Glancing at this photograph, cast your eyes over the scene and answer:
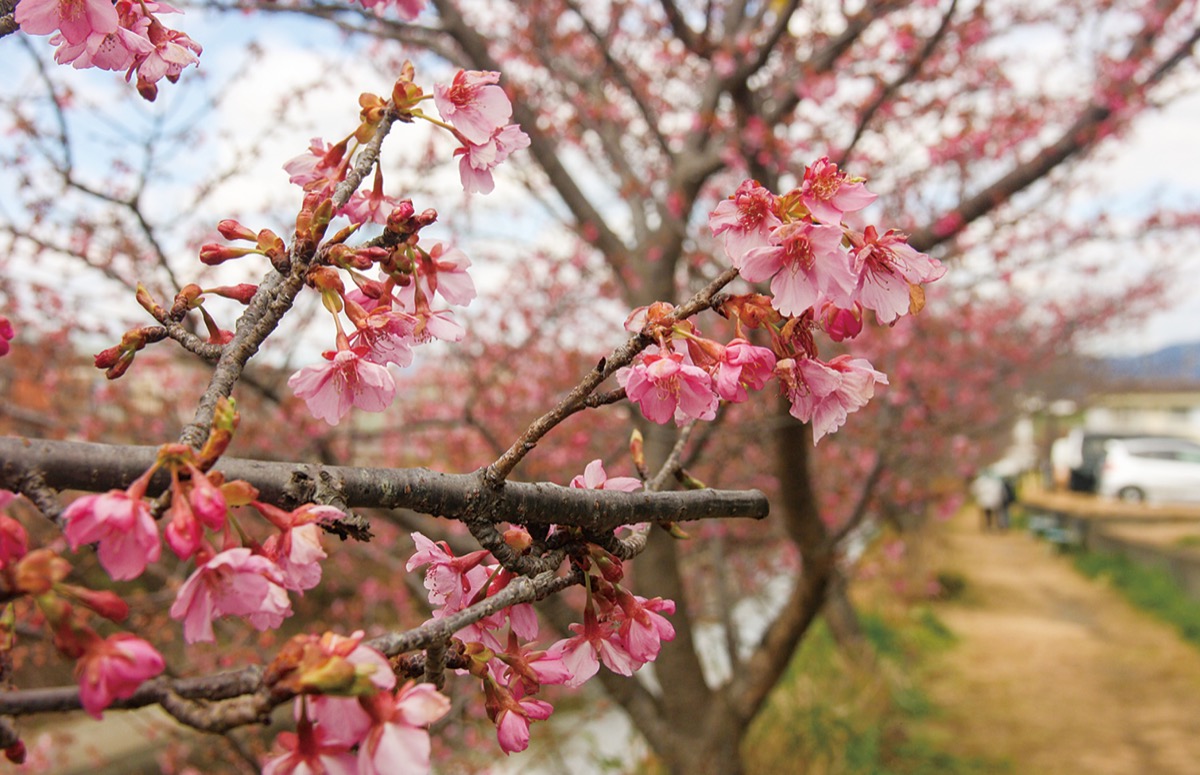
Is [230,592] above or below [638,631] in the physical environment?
above

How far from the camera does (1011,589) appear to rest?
14.1 meters

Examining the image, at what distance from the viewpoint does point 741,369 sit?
2.80ft

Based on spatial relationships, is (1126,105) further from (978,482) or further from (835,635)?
(978,482)

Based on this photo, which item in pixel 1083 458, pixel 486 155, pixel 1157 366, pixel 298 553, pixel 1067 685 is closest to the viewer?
pixel 298 553

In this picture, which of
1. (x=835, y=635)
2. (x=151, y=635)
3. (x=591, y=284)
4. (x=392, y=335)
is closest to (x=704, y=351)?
(x=392, y=335)

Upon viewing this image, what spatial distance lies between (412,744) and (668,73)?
6.01 m

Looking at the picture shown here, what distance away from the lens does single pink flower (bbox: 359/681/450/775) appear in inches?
24.0

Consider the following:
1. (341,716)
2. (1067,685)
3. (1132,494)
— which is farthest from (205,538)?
(1132,494)

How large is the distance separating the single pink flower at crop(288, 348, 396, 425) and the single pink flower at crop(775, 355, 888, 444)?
1.44 ft

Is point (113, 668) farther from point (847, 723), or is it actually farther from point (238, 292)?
Answer: point (847, 723)

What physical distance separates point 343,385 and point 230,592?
324 mm

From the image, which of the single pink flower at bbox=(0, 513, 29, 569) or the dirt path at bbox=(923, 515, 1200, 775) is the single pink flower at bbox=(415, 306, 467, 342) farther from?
the dirt path at bbox=(923, 515, 1200, 775)

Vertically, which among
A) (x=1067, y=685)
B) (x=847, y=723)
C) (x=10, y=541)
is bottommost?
(x=1067, y=685)

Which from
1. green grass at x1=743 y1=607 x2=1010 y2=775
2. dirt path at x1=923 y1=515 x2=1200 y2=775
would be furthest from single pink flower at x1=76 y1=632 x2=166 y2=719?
dirt path at x1=923 y1=515 x2=1200 y2=775
